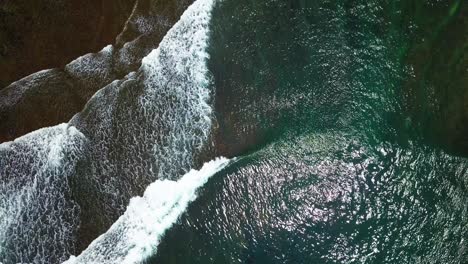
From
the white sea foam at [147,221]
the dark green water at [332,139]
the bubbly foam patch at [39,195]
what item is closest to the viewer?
the dark green water at [332,139]

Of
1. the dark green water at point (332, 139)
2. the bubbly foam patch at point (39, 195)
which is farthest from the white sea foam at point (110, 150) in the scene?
the dark green water at point (332, 139)

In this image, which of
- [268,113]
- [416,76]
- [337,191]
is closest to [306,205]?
[337,191]

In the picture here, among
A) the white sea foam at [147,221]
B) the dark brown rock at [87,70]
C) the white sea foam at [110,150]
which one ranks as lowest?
the white sea foam at [147,221]

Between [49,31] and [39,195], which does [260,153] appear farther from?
[49,31]

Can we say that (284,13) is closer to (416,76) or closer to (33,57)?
(416,76)

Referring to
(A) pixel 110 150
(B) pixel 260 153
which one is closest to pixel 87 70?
(A) pixel 110 150

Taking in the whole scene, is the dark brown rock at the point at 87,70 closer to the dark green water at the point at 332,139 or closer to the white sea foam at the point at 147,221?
the dark green water at the point at 332,139
